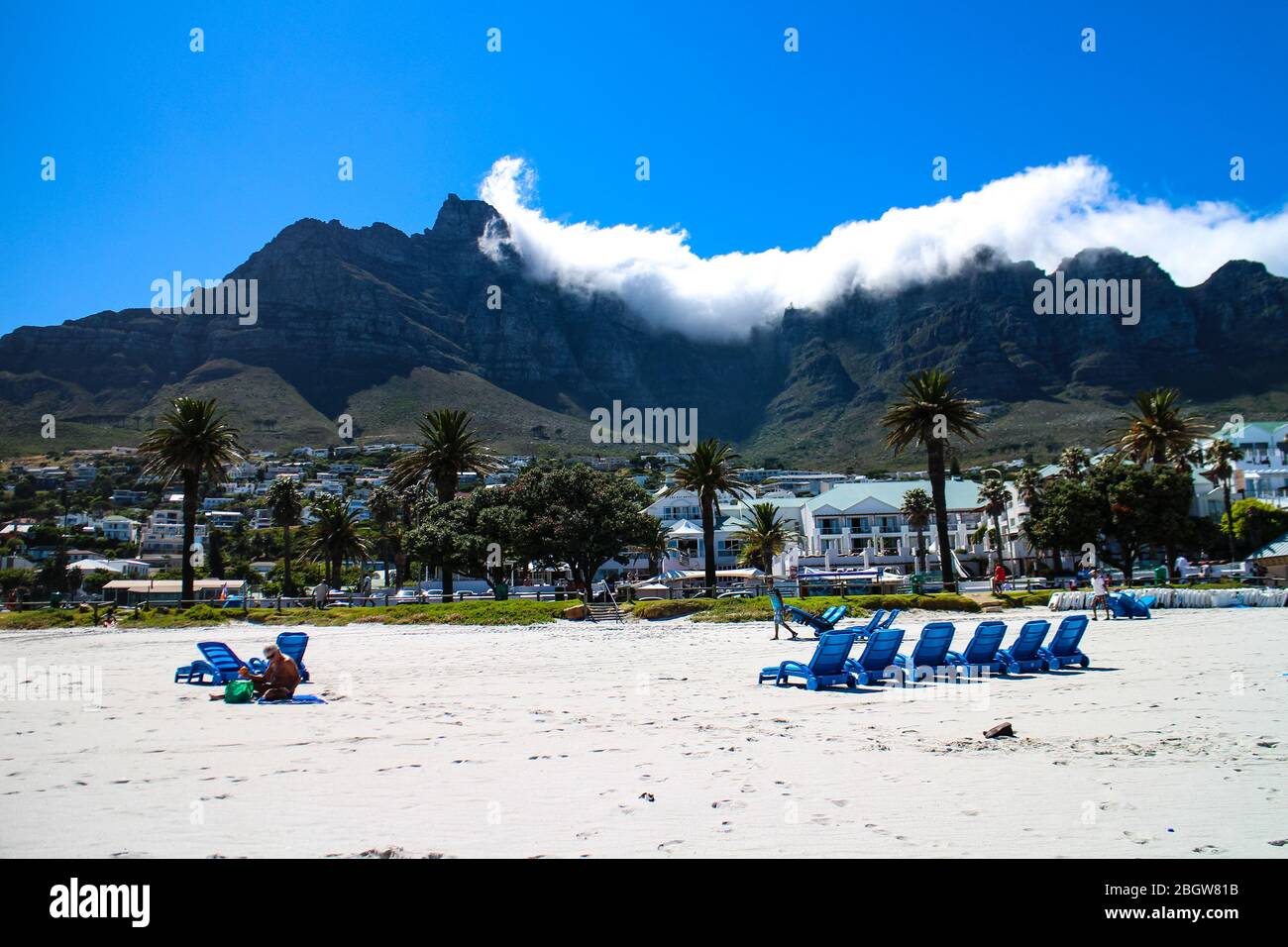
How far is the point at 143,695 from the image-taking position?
13828 millimetres

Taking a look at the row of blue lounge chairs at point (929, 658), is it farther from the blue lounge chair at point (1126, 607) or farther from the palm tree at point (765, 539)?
the palm tree at point (765, 539)

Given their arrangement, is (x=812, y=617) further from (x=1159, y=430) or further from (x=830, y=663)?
(x=1159, y=430)

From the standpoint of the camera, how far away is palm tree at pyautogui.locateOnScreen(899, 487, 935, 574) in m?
76.2

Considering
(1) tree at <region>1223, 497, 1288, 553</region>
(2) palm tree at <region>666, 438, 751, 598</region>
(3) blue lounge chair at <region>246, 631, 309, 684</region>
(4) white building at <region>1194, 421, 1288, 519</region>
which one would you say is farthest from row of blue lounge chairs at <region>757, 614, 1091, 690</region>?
(4) white building at <region>1194, 421, 1288, 519</region>

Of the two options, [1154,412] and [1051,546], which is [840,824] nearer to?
[1154,412]

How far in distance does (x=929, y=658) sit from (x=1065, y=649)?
9.98 feet

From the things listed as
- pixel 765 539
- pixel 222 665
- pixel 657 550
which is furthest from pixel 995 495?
pixel 222 665

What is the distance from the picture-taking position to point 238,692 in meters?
12.5

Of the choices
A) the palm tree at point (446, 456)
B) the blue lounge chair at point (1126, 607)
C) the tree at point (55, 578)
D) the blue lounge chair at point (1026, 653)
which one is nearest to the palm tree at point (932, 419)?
the blue lounge chair at point (1126, 607)

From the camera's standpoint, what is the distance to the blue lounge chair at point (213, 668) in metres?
14.9

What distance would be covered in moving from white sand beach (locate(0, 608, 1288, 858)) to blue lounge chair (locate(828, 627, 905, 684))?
1.96ft
